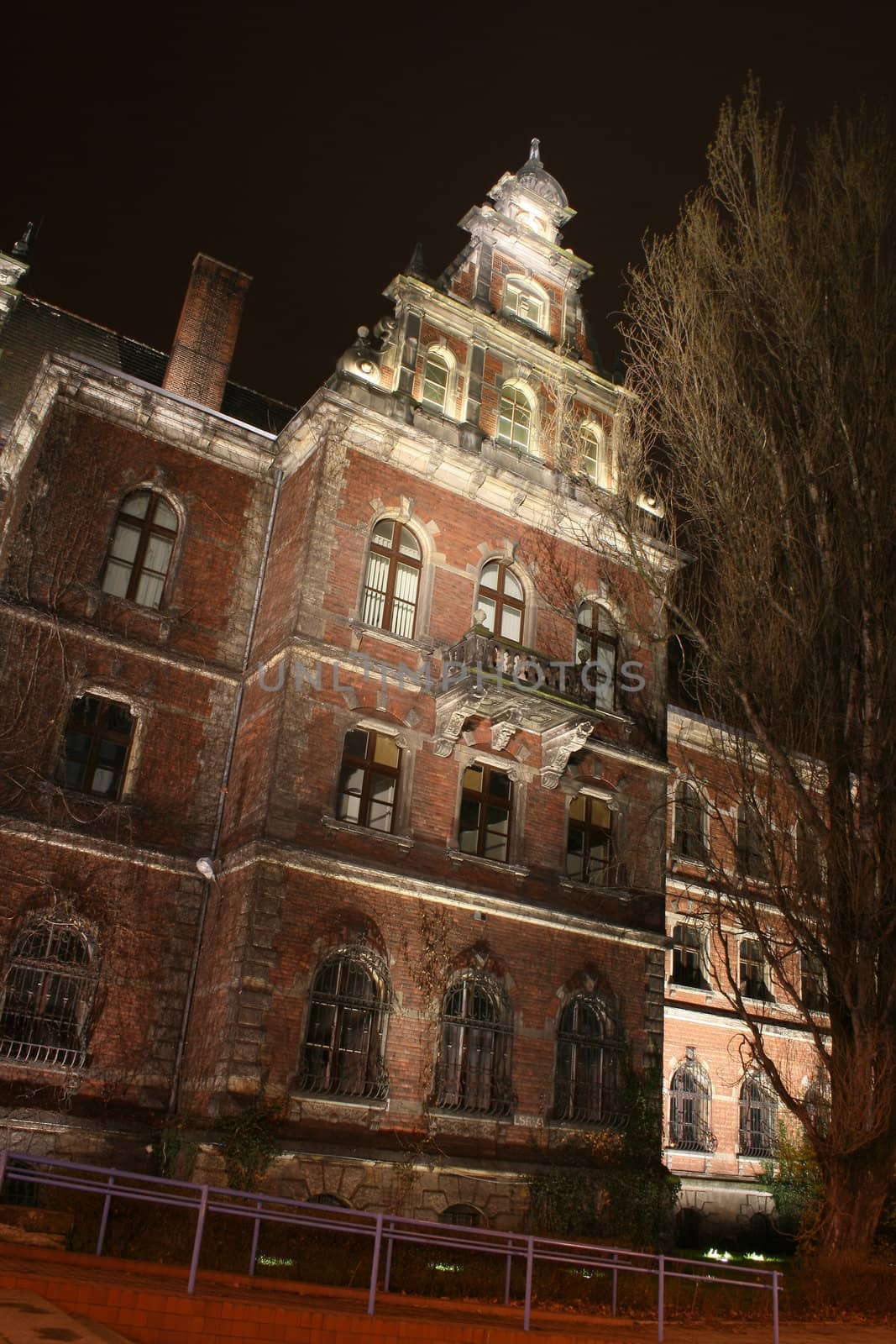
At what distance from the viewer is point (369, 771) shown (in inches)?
739

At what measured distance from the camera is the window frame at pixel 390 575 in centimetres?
1977

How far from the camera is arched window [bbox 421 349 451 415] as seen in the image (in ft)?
72.3

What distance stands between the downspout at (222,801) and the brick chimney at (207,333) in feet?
10.1

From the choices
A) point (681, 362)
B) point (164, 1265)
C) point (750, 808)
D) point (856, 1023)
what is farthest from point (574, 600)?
point (164, 1265)

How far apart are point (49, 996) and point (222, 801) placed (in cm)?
431

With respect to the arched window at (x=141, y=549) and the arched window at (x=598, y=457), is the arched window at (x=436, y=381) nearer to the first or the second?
the arched window at (x=598, y=457)

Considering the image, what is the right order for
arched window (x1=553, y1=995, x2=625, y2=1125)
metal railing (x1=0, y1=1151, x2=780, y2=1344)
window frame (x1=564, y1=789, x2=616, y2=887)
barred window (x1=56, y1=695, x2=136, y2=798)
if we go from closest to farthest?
metal railing (x1=0, y1=1151, x2=780, y2=1344) → barred window (x1=56, y1=695, x2=136, y2=798) → arched window (x1=553, y1=995, x2=625, y2=1125) → window frame (x1=564, y1=789, x2=616, y2=887)

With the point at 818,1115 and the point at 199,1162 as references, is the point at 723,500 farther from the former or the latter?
the point at 199,1162

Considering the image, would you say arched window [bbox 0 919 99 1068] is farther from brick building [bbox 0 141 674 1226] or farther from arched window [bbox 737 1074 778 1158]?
arched window [bbox 737 1074 778 1158]

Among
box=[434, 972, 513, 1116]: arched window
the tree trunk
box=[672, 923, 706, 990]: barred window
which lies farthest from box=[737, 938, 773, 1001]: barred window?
the tree trunk

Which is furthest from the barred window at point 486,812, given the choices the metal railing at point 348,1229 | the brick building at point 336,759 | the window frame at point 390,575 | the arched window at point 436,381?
the arched window at point 436,381

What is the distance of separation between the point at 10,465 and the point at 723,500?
44.9ft

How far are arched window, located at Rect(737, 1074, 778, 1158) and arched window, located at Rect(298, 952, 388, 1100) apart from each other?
1193cm

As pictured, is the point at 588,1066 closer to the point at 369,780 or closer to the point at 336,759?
the point at 369,780
